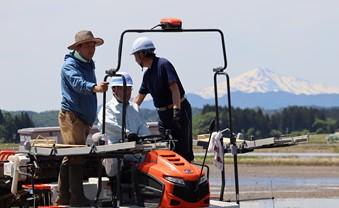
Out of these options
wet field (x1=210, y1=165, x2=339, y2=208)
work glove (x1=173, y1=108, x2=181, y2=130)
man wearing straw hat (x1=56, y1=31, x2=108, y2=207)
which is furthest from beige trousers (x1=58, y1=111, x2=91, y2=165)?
wet field (x1=210, y1=165, x2=339, y2=208)

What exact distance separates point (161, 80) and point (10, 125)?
56.0 m

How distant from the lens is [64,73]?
34.7 ft

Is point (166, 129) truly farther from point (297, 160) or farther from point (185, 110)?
point (297, 160)

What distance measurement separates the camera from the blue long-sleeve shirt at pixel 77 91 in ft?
34.5

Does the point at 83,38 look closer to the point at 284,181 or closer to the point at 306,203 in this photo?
the point at 306,203

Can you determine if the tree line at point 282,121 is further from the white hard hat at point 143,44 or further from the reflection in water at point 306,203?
the white hard hat at point 143,44

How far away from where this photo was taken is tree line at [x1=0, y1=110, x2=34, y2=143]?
5980 centimetres

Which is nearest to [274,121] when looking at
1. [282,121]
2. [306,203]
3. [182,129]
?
[282,121]

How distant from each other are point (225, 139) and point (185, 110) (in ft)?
4.00

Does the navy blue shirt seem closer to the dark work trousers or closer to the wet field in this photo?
the dark work trousers

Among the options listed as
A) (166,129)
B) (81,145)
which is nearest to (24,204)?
(81,145)

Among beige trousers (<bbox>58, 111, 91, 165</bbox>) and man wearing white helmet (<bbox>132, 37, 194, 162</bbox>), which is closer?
man wearing white helmet (<bbox>132, 37, 194, 162</bbox>)

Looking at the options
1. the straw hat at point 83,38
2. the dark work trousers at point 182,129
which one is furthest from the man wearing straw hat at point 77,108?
the dark work trousers at point 182,129

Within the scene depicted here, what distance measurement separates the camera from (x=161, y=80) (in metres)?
10.5
